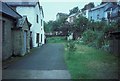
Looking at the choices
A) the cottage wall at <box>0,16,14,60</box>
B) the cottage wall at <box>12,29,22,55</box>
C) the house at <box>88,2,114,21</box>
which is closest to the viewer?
the cottage wall at <box>0,16,14,60</box>

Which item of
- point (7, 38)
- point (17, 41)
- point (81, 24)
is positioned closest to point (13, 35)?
point (17, 41)

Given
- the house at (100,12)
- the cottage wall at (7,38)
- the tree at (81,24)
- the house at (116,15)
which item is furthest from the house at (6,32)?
the house at (100,12)

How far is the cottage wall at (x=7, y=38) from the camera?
17094mm

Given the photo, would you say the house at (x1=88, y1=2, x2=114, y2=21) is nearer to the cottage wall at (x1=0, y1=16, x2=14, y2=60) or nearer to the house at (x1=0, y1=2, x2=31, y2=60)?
the house at (x1=0, y1=2, x2=31, y2=60)

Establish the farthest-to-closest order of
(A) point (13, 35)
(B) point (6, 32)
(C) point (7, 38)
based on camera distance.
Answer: (A) point (13, 35)
(C) point (7, 38)
(B) point (6, 32)

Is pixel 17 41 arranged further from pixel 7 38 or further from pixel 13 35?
pixel 7 38

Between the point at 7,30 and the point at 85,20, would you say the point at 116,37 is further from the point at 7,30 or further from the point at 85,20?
the point at 85,20

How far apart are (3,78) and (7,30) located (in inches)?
337

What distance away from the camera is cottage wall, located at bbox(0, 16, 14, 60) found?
17094mm

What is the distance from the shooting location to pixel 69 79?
10188 millimetres

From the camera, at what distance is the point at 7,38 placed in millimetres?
18359

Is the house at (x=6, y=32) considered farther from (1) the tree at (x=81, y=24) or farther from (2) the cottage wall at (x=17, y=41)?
(1) the tree at (x=81, y=24)

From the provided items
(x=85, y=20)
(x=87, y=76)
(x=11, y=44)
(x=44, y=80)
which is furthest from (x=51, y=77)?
(x=85, y=20)

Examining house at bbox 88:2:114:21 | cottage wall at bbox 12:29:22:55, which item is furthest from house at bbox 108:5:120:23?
cottage wall at bbox 12:29:22:55
